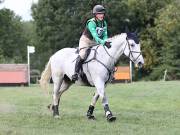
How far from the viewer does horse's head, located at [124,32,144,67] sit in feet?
41.7

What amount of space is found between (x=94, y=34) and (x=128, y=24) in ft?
195

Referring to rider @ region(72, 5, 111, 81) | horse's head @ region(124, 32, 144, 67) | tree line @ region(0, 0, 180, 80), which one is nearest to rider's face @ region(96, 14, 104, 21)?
A: rider @ region(72, 5, 111, 81)

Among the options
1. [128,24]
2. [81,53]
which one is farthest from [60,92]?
[128,24]

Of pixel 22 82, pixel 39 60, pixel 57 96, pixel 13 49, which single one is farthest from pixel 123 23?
pixel 57 96

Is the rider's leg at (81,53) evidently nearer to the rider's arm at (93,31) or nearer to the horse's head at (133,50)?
the rider's arm at (93,31)

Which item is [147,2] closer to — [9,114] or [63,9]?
[63,9]

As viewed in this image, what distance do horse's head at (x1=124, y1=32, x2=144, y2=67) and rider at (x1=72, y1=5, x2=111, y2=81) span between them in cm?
48

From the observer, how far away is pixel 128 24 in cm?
7206

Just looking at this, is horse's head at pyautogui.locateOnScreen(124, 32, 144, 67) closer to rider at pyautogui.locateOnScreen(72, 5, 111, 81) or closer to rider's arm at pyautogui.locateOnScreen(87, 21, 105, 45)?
rider at pyautogui.locateOnScreen(72, 5, 111, 81)

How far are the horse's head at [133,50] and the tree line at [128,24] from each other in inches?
2082

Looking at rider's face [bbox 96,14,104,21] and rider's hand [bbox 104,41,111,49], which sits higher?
rider's face [bbox 96,14,104,21]

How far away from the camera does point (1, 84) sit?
38062mm

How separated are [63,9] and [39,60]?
1498 cm

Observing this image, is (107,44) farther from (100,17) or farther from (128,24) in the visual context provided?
(128,24)
